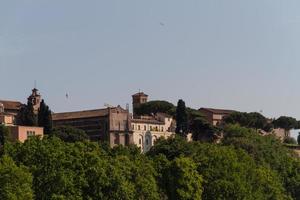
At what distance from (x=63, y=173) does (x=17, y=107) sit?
65.5 meters

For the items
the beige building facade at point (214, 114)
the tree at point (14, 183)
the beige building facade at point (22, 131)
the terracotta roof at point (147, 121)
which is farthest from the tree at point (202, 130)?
the tree at point (14, 183)

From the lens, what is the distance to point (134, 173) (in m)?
50.8

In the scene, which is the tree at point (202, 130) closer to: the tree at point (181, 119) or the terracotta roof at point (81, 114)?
the tree at point (181, 119)

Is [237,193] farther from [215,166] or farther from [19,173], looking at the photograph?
[19,173]

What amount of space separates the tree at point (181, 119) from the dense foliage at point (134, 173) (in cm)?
3022

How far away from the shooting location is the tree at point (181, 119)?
351 feet

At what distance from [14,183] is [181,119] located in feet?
223

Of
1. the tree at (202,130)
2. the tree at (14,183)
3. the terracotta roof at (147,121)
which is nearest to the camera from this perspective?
the tree at (14,183)

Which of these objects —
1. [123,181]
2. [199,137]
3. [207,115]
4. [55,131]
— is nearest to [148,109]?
[207,115]

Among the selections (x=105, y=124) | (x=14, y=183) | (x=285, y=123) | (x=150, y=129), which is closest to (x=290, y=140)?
(x=285, y=123)

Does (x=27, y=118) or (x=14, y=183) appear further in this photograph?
(x=27, y=118)

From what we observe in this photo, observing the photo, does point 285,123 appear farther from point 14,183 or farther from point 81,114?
point 14,183

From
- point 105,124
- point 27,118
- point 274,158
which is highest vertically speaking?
point 27,118

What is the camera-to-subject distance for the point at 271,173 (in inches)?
2667
